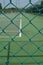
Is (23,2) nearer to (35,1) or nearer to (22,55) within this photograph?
(35,1)

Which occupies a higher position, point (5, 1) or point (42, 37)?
point (42, 37)

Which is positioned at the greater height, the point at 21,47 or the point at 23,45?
the point at 23,45

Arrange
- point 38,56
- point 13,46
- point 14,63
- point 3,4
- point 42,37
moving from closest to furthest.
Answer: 1. point 3,4
2. point 14,63
3. point 38,56
4. point 13,46
5. point 42,37

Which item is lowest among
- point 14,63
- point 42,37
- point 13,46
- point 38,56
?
point 14,63

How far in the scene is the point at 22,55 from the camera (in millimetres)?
2797

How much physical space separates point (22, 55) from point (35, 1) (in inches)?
57.7

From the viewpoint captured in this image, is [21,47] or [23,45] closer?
[21,47]

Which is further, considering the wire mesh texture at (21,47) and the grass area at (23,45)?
the grass area at (23,45)

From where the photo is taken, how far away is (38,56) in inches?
107

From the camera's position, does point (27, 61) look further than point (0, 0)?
Yes

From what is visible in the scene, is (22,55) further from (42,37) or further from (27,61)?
→ (42,37)

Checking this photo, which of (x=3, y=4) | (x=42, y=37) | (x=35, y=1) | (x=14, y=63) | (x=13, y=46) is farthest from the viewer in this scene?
(x=42, y=37)

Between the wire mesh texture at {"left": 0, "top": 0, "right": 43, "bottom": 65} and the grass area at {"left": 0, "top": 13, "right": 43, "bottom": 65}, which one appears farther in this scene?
the grass area at {"left": 0, "top": 13, "right": 43, "bottom": 65}

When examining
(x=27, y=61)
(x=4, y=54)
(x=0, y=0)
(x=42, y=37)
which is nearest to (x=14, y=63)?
(x=27, y=61)
